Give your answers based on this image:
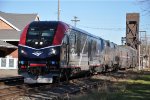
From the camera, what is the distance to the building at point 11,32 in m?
44.0

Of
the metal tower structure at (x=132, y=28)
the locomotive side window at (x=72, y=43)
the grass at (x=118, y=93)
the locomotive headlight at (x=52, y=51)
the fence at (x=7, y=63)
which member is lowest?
the grass at (x=118, y=93)

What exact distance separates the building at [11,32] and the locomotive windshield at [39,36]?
1763 cm

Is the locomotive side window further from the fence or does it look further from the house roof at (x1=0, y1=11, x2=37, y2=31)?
the house roof at (x1=0, y1=11, x2=37, y2=31)

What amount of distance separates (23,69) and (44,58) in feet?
4.17

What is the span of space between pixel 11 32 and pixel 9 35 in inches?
62.7

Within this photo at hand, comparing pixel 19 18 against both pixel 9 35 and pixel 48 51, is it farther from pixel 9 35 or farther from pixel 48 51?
pixel 48 51

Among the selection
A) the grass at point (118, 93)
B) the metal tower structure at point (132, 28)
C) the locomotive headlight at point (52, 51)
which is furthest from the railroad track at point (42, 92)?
the metal tower structure at point (132, 28)

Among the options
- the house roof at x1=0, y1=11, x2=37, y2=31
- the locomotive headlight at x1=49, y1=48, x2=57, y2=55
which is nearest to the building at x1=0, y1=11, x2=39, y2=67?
the house roof at x1=0, y1=11, x2=37, y2=31

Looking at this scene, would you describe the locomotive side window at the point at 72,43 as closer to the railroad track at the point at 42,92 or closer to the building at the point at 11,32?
the railroad track at the point at 42,92

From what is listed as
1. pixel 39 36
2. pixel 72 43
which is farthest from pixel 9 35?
pixel 39 36

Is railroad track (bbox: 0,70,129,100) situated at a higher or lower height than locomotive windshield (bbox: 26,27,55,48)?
lower

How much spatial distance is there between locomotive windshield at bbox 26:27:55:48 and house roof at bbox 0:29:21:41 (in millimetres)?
24496

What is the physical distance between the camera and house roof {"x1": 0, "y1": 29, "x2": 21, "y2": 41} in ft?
151

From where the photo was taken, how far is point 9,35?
4775 centimetres
